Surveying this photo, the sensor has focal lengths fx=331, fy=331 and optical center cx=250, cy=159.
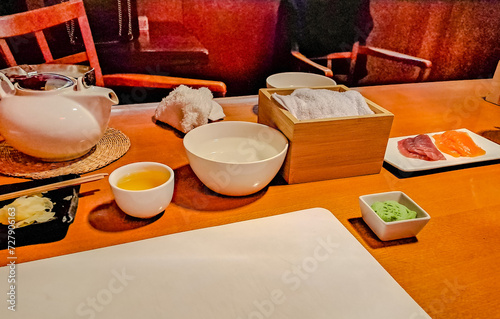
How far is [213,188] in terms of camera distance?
3.05ft

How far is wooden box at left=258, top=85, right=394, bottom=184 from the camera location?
969mm

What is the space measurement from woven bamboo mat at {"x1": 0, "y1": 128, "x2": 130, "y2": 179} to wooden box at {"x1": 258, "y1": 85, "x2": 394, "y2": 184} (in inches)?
22.5

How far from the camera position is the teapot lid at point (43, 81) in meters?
0.97

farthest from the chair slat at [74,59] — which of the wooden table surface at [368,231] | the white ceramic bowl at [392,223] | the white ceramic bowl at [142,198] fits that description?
the white ceramic bowl at [392,223]

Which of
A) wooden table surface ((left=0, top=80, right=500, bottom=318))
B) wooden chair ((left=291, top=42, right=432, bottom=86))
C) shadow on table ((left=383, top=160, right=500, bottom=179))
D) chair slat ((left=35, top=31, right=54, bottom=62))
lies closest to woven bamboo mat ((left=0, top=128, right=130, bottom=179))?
wooden table surface ((left=0, top=80, right=500, bottom=318))

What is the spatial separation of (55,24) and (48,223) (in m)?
0.98

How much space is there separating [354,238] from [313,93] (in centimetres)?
51

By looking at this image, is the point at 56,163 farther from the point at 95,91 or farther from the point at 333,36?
the point at 333,36

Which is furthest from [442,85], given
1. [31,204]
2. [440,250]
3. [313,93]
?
[31,204]

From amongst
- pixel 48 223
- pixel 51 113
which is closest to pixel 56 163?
pixel 51 113

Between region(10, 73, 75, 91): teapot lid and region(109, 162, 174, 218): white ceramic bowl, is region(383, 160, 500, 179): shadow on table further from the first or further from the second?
region(10, 73, 75, 91): teapot lid

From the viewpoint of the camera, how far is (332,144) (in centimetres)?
101

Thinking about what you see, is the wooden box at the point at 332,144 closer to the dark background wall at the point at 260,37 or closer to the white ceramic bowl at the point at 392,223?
the white ceramic bowl at the point at 392,223

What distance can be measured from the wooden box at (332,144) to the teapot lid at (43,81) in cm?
64
